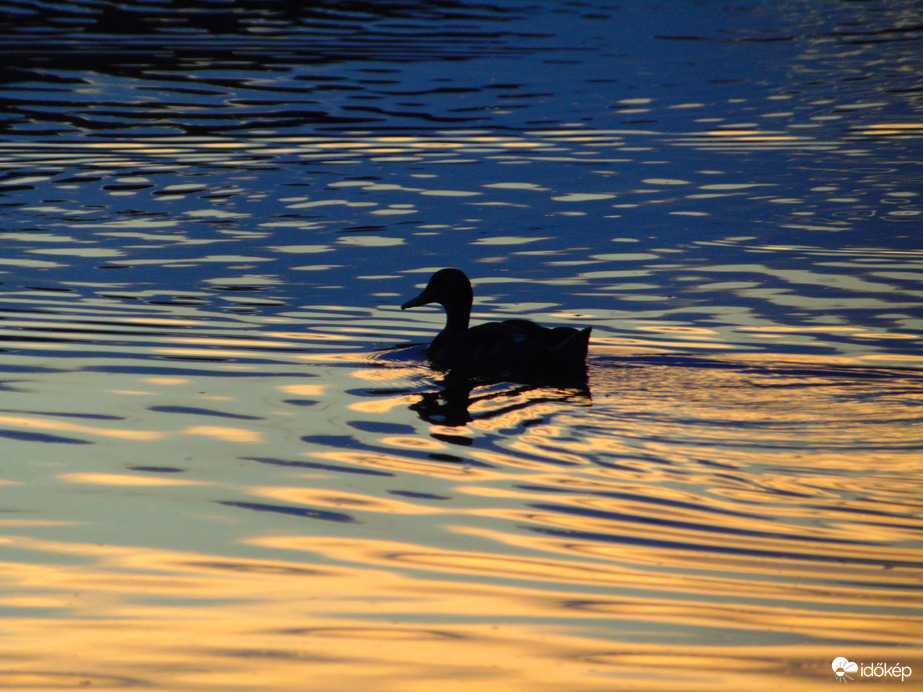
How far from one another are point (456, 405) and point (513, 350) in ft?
2.74

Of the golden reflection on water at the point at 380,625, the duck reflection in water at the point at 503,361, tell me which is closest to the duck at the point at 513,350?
the duck reflection in water at the point at 503,361

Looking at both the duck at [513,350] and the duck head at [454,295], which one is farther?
the duck head at [454,295]

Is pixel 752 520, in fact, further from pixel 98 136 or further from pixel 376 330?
pixel 98 136

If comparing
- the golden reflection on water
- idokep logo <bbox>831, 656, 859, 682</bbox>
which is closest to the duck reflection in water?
the golden reflection on water

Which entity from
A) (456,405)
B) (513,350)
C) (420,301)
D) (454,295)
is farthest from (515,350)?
(420,301)

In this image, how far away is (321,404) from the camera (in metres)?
8.97

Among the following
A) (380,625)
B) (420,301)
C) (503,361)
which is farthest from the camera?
(420,301)

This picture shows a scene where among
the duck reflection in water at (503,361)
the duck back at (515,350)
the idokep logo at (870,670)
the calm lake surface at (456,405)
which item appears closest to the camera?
the idokep logo at (870,670)

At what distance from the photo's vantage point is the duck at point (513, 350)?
9.51 meters

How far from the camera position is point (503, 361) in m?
9.98

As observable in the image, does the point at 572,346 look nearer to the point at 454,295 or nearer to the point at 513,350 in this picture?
the point at 513,350

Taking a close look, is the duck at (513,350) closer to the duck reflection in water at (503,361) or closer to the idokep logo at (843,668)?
the duck reflection in water at (503,361)

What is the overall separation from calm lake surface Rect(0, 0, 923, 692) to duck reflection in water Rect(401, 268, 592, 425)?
0.31ft

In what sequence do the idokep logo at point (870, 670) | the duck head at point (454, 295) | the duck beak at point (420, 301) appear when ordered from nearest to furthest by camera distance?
the idokep logo at point (870, 670) < the duck head at point (454, 295) < the duck beak at point (420, 301)
